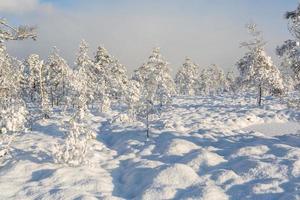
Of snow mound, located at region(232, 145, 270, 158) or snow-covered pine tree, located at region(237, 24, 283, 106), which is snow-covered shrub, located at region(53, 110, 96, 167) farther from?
snow-covered pine tree, located at region(237, 24, 283, 106)

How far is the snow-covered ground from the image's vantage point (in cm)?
1948

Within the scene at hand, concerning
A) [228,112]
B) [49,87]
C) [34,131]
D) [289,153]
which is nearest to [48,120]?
[34,131]

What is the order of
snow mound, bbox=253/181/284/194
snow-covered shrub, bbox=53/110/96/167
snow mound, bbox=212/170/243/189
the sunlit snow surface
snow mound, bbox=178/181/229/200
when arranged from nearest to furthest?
snow mound, bbox=178/181/229/200 < snow mound, bbox=253/181/284/194 < snow mound, bbox=212/170/243/189 < snow-covered shrub, bbox=53/110/96/167 < the sunlit snow surface

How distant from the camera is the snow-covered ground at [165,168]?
1948 centimetres

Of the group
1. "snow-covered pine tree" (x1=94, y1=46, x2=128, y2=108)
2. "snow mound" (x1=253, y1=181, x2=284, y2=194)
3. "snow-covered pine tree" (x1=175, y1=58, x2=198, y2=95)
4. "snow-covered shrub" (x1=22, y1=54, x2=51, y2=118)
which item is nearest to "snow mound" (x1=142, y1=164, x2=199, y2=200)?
"snow mound" (x1=253, y1=181, x2=284, y2=194)

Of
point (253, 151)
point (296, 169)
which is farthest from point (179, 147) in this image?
point (296, 169)

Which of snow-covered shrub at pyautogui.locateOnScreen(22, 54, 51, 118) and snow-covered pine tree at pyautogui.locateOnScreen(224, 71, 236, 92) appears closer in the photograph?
snow-covered shrub at pyautogui.locateOnScreen(22, 54, 51, 118)

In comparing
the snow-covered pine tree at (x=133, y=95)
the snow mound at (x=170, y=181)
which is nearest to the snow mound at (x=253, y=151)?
the snow mound at (x=170, y=181)

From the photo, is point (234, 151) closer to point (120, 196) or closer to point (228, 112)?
point (120, 196)

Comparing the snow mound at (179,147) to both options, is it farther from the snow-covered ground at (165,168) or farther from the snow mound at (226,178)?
the snow mound at (226,178)

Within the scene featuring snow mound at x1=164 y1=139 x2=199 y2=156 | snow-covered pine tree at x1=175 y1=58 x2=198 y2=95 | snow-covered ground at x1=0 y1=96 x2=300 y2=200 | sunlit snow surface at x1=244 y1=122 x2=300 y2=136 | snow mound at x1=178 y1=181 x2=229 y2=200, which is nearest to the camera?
snow mound at x1=178 y1=181 x2=229 y2=200

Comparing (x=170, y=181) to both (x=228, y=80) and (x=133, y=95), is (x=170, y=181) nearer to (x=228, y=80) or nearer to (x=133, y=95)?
(x=133, y=95)

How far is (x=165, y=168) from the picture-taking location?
72.1 ft

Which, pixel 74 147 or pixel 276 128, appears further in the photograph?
pixel 276 128
